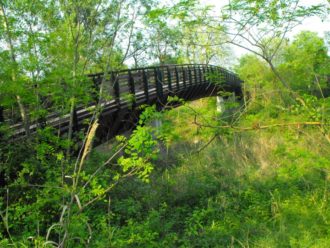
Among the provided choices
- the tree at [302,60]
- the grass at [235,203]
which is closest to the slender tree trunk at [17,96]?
the grass at [235,203]

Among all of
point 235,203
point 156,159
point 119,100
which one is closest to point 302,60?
point 119,100

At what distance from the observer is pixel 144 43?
2145cm

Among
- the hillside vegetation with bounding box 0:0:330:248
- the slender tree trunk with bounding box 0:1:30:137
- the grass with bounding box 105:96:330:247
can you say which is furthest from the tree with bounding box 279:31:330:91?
the slender tree trunk with bounding box 0:1:30:137

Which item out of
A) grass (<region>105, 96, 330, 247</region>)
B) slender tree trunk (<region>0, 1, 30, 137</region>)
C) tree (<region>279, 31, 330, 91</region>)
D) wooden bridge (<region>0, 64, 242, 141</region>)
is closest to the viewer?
grass (<region>105, 96, 330, 247</region>)

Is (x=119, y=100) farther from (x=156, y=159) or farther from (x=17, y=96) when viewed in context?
(x=156, y=159)

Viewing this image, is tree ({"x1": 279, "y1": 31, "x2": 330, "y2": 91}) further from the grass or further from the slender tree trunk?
the slender tree trunk

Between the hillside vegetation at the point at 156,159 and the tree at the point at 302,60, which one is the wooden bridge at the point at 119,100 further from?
the tree at the point at 302,60

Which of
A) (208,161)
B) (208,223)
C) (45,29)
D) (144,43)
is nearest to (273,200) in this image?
(208,223)

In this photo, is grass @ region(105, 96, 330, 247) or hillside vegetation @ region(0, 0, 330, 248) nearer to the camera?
hillside vegetation @ region(0, 0, 330, 248)

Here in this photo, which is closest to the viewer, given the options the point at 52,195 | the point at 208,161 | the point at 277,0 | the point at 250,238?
the point at 277,0

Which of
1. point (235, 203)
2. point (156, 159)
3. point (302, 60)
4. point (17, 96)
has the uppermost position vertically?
point (302, 60)

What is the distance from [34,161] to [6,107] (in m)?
1.34

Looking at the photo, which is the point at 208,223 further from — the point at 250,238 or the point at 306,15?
the point at 306,15

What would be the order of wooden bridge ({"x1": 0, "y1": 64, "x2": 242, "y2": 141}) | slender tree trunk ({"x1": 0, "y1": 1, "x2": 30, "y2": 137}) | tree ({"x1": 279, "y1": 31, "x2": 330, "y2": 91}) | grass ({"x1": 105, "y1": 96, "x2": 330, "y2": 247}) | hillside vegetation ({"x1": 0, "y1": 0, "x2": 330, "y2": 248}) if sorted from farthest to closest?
tree ({"x1": 279, "y1": 31, "x2": 330, "y2": 91}) < wooden bridge ({"x1": 0, "y1": 64, "x2": 242, "y2": 141}) < slender tree trunk ({"x1": 0, "y1": 1, "x2": 30, "y2": 137}) < grass ({"x1": 105, "y1": 96, "x2": 330, "y2": 247}) < hillside vegetation ({"x1": 0, "y1": 0, "x2": 330, "y2": 248})
